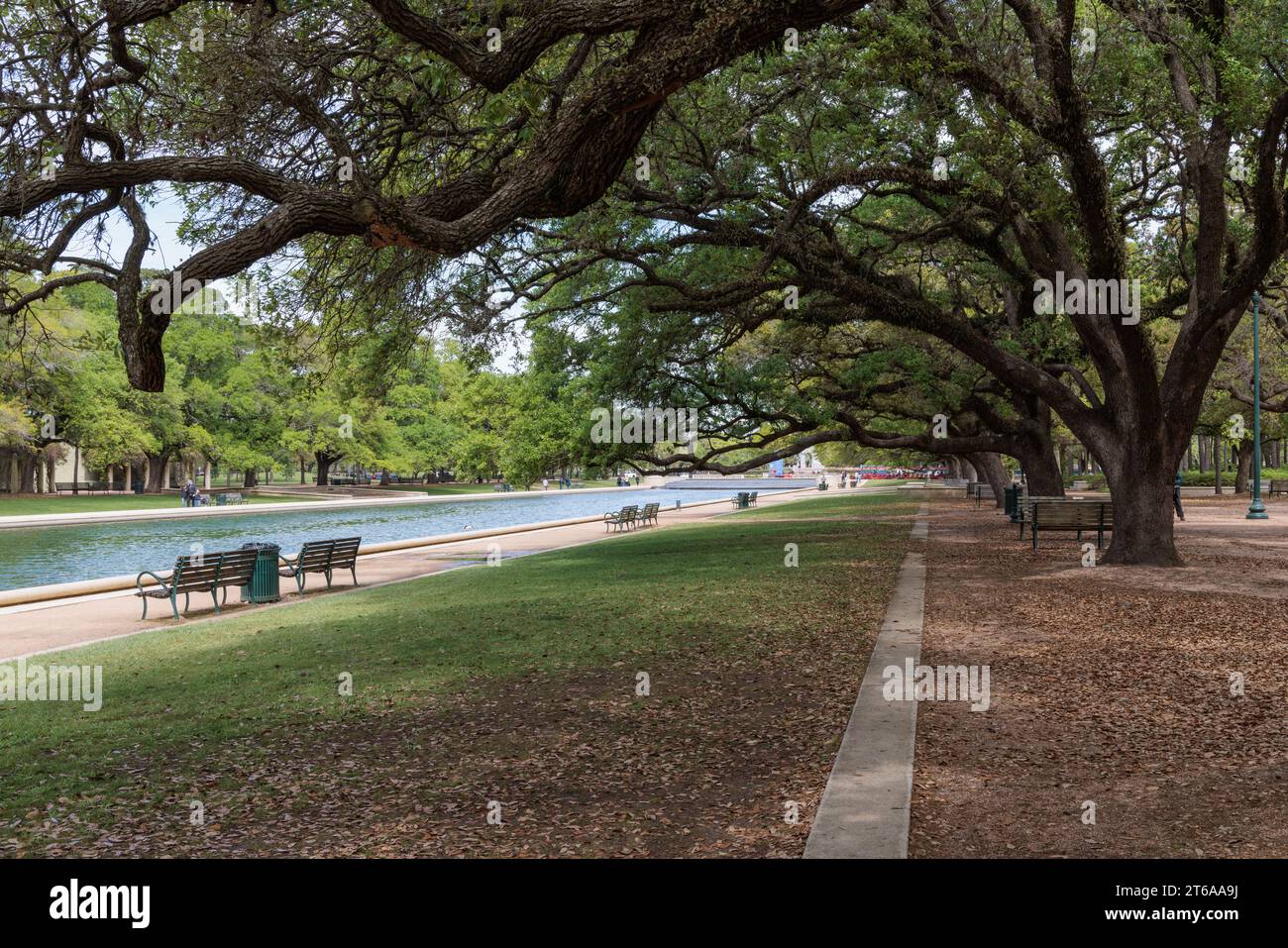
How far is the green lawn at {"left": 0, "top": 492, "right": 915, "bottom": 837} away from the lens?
22.1 ft

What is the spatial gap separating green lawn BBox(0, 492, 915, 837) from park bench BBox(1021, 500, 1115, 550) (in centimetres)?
291

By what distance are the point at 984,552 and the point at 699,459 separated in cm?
681

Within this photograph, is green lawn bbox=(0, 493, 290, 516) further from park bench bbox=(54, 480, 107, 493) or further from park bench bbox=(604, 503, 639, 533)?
park bench bbox=(604, 503, 639, 533)

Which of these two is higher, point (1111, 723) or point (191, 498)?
point (1111, 723)

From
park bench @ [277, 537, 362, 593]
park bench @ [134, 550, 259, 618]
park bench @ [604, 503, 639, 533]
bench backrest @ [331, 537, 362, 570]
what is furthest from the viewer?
park bench @ [604, 503, 639, 533]

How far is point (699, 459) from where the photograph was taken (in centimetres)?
2241

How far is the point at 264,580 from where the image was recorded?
15.4 meters

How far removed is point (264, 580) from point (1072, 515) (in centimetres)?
1506

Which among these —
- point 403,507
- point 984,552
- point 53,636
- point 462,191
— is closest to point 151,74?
point 462,191

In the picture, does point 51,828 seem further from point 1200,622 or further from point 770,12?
point 1200,622

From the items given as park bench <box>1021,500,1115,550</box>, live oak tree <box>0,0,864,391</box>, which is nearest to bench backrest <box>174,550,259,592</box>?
live oak tree <box>0,0,864,391</box>

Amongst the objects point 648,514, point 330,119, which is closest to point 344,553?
point 330,119

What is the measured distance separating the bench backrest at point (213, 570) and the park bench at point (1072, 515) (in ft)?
47.7

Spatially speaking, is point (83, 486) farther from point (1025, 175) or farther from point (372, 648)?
point (1025, 175)
